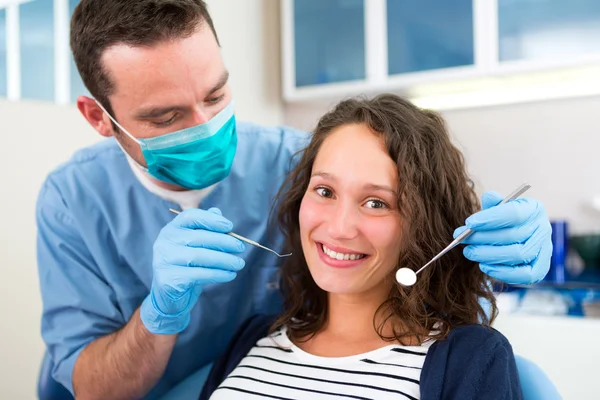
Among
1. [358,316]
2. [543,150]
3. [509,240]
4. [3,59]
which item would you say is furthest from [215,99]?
[543,150]

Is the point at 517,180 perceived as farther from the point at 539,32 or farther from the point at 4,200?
the point at 4,200

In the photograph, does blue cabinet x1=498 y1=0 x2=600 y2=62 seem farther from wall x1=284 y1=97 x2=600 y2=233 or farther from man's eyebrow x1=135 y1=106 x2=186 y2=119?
man's eyebrow x1=135 y1=106 x2=186 y2=119

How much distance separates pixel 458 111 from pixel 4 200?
2.04 m

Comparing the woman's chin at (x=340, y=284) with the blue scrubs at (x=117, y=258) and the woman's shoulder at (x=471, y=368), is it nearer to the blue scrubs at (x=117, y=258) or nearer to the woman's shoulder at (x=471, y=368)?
the woman's shoulder at (x=471, y=368)

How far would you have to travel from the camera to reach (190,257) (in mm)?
1232

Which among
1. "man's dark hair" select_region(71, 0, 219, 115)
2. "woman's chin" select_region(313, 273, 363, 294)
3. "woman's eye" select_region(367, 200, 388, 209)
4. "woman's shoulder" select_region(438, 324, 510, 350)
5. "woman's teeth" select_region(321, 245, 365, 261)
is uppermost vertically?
"man's dark hair" select_region(71, 0, 219, 115)

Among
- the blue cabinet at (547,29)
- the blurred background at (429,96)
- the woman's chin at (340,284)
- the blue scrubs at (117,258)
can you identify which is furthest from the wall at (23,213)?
the blue cabinet at (547,29)

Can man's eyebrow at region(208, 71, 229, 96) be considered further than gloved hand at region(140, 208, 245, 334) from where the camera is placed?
Yes

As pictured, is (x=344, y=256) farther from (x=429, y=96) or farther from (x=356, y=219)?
(x=429, y=96)

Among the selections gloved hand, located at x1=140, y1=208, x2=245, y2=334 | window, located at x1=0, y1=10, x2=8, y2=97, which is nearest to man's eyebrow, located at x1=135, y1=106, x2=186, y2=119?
gloved hand, located at x1=140, y1=208, x2=245, y2=334

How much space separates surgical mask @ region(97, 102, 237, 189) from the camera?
4.78 feet

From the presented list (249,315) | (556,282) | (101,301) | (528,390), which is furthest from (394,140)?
(556,282)

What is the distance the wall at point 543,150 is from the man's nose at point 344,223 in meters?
1.47

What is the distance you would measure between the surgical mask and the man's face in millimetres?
22
